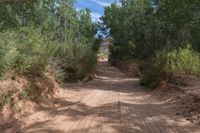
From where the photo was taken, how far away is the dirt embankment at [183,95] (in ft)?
42.3

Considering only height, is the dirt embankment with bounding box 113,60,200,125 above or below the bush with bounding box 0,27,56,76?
below

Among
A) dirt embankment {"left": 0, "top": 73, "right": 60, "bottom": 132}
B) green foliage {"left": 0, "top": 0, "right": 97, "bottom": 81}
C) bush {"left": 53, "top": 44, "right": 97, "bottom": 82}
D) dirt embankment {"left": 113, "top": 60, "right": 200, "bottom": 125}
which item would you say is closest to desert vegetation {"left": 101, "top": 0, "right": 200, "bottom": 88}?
dirt embankment {"left": 113, "top": 60, "right": 200, "bottom": 125}

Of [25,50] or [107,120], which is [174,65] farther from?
[107,120]

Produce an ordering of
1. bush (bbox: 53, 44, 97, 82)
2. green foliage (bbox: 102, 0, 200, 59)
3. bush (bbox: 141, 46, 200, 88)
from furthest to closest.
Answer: green foliage (bbox: 102, 0, 200, 59), bush (bbox: 53, 44, 97, 82), bush (bbox: 141, 46, 200, 88)

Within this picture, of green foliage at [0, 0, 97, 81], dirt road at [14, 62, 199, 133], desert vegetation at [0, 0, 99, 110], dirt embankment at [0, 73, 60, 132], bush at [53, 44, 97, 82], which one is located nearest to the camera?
dirt road at [14, 62, 199, 133]

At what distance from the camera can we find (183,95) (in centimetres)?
1599

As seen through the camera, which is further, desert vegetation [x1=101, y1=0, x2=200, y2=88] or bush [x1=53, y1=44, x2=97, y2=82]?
bush [x1=53, y1=44, x2=97, y2=82]

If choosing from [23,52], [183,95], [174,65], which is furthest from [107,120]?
[174,65]

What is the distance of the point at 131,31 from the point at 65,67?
2827cm

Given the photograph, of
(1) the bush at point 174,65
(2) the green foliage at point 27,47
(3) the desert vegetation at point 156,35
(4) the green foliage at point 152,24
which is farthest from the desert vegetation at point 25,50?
(4) the green foliage at point 152,24

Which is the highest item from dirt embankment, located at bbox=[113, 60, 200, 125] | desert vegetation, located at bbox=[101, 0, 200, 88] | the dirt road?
desert vegetation, located at bbox=[101, 0, 200, 88]

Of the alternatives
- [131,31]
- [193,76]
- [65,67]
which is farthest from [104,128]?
[131,31]

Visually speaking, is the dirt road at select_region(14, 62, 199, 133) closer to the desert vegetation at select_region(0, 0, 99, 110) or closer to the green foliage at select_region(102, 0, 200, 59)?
the desert vegetation at select_region(0, 0, 99, 110)

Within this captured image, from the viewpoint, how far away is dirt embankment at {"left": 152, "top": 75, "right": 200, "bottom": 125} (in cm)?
1291
